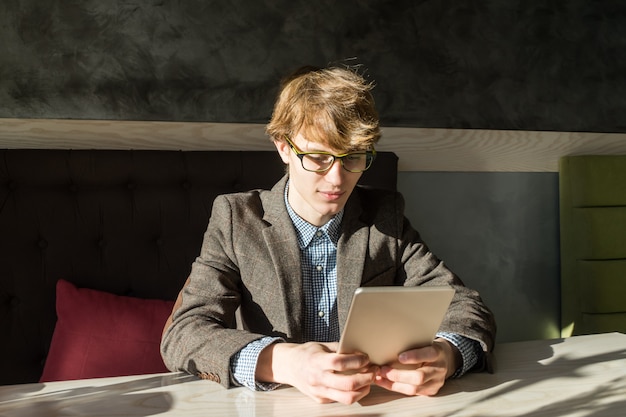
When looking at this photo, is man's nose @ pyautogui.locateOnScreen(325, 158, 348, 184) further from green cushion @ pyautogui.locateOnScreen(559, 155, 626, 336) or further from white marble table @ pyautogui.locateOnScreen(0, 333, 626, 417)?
green cushion @ pyautogui.locateOnScreen(559, 155, 626, 336)

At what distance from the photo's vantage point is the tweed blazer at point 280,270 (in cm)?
126

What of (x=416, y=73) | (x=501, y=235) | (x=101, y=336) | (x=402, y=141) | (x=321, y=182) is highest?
(x=416, y=73)

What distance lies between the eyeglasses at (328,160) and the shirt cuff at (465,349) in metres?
0.37

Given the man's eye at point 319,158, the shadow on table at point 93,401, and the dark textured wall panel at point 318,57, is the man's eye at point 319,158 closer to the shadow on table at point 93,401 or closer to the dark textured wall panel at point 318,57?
the shadow on table at point 93,401

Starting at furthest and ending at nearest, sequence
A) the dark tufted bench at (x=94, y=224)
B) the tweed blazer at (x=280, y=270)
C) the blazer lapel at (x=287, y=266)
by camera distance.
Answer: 1. the dark tufted bench at (x=94, y=224)
2. the blazer lapel at (x=287, y=266)
3. the tweed blazer at (x=280, y=270)

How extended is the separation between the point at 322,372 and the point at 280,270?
16.9 inches

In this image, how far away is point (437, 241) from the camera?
2588 mm

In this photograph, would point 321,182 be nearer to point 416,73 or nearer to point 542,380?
point 542,380

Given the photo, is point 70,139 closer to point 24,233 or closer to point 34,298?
point 24,233

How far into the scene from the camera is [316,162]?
129 centimetres

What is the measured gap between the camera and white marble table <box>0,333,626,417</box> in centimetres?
97

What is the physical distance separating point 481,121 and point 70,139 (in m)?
1.47

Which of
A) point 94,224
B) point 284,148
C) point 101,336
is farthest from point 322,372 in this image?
point 94,224

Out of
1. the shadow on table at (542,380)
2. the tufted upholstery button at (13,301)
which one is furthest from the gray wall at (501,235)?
the tufted upholstery button at (13,301)
